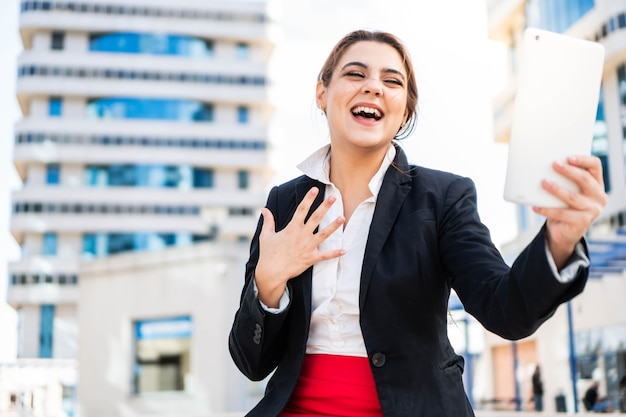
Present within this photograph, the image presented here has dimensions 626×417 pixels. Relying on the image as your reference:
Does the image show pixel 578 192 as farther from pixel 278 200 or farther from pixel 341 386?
pixel 278 200

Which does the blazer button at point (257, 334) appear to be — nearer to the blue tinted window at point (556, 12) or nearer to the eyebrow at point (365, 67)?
the eyebrow at point (365, 67)

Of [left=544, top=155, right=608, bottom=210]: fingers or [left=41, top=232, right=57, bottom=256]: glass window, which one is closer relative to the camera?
[left=544, top=155, right=608, bottom=210]: fingers

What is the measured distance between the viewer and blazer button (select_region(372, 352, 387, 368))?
2035 millimetres

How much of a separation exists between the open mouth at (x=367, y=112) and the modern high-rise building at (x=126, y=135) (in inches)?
2085

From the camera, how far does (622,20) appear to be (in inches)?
1001

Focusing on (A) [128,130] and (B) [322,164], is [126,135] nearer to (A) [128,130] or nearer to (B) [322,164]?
(A) [128,130]

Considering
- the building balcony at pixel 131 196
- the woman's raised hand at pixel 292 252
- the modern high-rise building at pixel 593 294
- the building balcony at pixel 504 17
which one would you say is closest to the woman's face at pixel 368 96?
the woman's raised hand at pixel 292 252

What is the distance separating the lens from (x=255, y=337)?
7.30 feet

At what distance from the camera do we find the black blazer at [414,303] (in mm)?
1929

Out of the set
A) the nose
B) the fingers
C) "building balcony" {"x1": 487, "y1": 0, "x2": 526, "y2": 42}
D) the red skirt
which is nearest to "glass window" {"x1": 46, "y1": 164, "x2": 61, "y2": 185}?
"building balcony" {"x1": 487, "y1": 0, "x2": 526, "y2": 42}

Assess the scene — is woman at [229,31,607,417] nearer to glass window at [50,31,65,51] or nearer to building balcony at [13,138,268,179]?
building balcony at [13,138,268,179]

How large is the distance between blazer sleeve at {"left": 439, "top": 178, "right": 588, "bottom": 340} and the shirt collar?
24 cm

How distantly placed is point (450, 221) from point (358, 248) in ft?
0.88

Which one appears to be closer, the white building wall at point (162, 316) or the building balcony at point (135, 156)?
the white building wall at point (162, 316)
